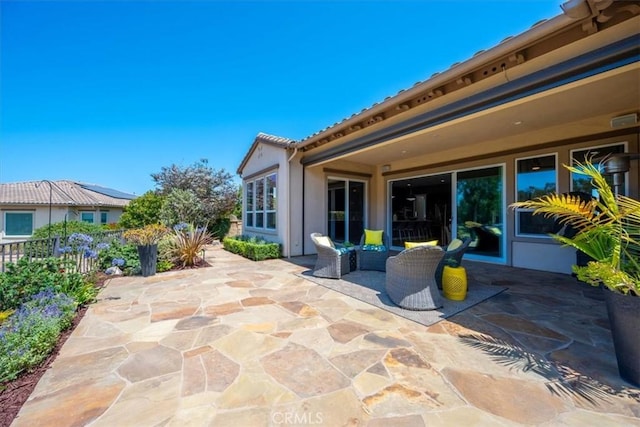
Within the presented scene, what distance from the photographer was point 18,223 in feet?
55.9

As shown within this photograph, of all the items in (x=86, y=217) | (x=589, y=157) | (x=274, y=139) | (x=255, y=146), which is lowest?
(x=86, y=217)

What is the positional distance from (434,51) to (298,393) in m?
7.76

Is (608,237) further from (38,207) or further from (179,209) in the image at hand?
(38,207)

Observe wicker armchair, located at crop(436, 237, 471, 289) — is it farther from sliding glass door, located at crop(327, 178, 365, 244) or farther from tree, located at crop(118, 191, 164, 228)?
tree, located at crop(118, 191, 164, 228)

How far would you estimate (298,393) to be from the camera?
6.63 ft

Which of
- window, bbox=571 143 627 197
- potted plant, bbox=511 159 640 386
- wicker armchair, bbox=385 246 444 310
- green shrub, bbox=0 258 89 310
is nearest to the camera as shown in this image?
potted plant, bbox=511 159 640 386

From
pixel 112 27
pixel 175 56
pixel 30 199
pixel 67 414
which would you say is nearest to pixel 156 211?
pixel 175 56

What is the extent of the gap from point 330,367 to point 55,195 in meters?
23.0

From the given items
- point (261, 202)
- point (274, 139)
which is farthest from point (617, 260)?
point (261, 202)

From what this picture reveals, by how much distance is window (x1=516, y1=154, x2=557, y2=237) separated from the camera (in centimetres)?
602

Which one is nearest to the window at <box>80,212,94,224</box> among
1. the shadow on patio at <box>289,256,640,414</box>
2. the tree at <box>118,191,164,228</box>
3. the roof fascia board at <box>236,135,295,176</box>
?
the tree at <box>118,191,164,228</box>

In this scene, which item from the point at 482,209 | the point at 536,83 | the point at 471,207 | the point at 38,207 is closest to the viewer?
the point at 536,83

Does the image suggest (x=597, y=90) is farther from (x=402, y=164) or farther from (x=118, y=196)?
(x=118, y=196)

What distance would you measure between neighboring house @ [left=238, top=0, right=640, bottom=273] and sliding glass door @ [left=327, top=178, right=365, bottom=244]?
36mm
